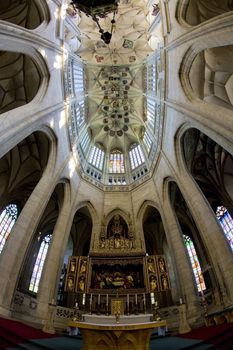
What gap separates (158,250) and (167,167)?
864cm

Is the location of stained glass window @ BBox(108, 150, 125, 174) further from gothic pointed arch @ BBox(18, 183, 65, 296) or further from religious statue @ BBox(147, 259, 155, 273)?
religious statue @ BBox(147, 259, 155, 273)

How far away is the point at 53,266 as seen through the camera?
41.9 ft

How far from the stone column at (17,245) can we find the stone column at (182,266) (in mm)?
7975

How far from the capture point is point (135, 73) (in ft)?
64.7

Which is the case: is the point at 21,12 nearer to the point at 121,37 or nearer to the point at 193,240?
the point at 121,37

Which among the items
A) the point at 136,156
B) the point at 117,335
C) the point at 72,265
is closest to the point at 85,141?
the point at 136,156

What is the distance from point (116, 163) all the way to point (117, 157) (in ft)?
2.96

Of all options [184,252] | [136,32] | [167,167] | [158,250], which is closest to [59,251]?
[184,252]

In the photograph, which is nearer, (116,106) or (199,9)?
(199,9)

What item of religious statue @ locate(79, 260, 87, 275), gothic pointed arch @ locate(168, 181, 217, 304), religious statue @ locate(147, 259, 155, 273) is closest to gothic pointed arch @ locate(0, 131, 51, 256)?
religious statue @ locate(79, 260, 87, 275)

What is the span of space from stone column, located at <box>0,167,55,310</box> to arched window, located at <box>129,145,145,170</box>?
411 inches

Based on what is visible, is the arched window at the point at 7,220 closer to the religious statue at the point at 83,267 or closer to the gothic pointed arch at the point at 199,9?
the religious statue at the point at 83,267

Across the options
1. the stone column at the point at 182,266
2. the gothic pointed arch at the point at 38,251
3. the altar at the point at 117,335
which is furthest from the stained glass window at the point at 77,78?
the altar at the point at 117,335

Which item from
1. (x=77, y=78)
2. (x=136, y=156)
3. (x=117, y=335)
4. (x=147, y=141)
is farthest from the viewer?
(x=136, y=156)
